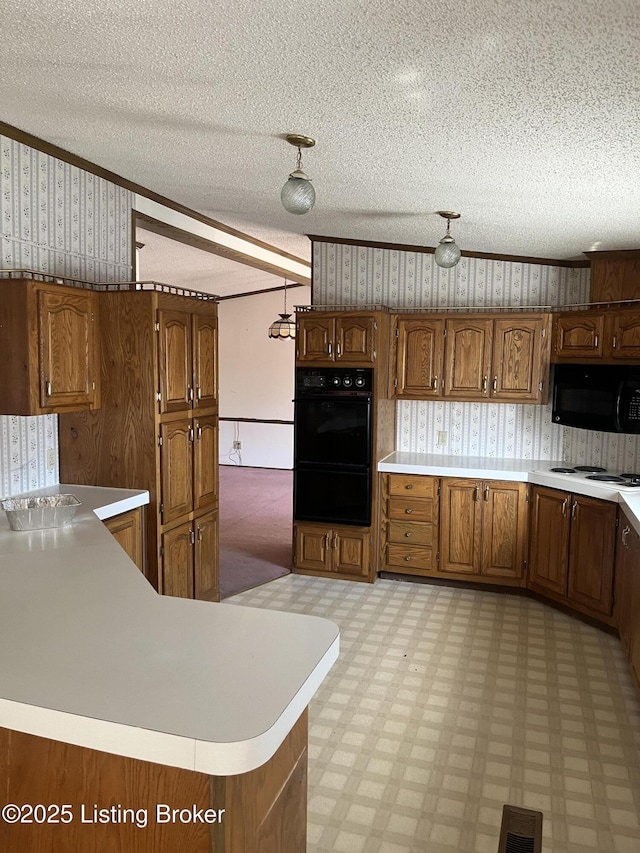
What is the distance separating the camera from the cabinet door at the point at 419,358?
190 inches

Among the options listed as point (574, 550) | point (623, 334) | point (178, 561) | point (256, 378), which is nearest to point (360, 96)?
point (178, 561)

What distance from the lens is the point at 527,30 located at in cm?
163

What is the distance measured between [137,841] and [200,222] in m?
4.17

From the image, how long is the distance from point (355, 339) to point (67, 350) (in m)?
2.17

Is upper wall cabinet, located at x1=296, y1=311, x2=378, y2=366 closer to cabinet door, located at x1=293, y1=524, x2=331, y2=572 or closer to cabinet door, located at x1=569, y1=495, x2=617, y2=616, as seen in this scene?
cabinet door, located at x1=293, y1=524, x2=331, y2=572

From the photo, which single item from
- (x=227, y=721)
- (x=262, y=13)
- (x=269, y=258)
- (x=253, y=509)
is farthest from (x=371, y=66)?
(x=253, y=509)

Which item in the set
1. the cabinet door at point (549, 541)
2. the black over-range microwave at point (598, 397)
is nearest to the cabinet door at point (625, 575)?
the cabinet door at point (549, 541)

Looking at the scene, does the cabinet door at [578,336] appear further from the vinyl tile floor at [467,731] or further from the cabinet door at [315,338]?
the vinyl tile floor at [467,731]

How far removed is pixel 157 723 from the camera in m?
1.29

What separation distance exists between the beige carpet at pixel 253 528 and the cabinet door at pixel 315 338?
1.70 metres

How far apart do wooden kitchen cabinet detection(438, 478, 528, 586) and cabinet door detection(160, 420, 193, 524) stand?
75.0 inches

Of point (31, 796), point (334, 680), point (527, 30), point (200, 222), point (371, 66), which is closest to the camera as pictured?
point (31, 796)

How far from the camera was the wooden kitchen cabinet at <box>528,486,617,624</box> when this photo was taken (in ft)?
12.9

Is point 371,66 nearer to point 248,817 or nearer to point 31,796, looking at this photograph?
point 248,817
